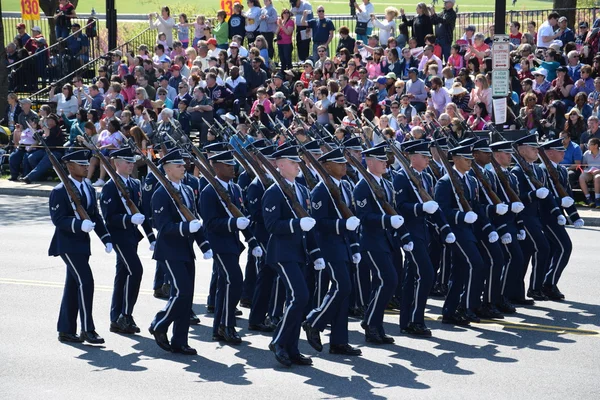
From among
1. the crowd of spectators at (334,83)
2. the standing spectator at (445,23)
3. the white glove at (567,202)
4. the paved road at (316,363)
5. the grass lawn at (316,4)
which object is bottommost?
the paved road at (316,363)

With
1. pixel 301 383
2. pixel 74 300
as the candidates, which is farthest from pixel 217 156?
pixel 301 383

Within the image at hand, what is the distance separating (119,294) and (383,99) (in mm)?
11133

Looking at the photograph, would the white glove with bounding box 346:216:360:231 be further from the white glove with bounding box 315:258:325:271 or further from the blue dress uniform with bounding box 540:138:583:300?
the blue dress uniform with bounding box 540:138:583:300

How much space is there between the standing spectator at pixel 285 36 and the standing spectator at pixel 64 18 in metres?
6.19

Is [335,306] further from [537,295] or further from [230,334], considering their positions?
[537,295]

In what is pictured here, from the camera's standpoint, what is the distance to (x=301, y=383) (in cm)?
922

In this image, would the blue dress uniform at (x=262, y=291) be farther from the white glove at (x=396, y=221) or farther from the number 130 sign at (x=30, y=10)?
the number 130 sign at (x=30, y=10)

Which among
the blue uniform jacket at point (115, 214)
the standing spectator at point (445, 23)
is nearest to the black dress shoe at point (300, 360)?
the blue uniform jacket at point (115, 214)

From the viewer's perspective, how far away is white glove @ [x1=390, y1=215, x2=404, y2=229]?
10.1 meters

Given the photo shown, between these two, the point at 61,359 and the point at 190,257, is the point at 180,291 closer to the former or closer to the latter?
the point at 190,257

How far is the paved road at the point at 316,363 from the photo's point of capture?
354 inches

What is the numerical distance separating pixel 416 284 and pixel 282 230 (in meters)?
1.88

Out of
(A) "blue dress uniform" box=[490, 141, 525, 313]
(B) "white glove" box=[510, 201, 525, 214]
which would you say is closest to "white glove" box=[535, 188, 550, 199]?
(A) "blue dress uniform" box=[490, 141, 525, 313]

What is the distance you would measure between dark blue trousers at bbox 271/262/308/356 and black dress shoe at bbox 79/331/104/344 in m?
1.84
